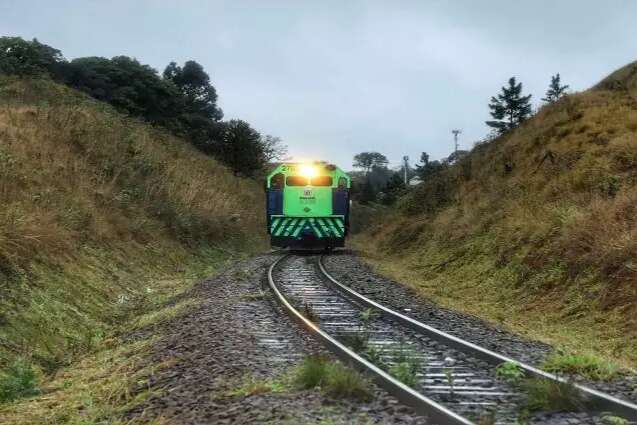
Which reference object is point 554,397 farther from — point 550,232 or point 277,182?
point 277,182

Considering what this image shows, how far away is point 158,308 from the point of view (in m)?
12.6

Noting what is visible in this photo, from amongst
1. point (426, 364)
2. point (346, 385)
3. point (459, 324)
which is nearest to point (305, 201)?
point (459, 324)

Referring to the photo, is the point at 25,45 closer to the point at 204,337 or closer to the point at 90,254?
the point at 90,254

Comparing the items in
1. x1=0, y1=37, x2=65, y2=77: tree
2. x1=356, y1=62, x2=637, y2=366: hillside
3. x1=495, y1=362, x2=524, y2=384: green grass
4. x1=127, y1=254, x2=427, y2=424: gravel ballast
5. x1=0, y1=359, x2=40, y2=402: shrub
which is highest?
x1=0, y1=37, x2=65, y2=77: tree

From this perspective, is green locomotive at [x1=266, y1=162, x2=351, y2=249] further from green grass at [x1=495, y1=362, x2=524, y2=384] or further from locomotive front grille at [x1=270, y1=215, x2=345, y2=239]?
green grass at [x1=495, y1=362, x2=524, y2=384]

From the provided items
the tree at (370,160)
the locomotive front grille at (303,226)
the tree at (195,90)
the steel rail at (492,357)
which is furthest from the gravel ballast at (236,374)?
the tree at (370,160)

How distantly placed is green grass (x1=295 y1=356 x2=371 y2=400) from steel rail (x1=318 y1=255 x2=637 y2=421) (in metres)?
1.80

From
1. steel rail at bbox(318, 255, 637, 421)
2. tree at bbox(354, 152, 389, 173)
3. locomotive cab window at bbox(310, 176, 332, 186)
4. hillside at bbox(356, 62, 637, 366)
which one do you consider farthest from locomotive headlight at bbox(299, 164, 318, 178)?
tree at bbox(354, 152, 389, 173)

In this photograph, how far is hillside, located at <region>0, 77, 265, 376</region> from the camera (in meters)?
9.91

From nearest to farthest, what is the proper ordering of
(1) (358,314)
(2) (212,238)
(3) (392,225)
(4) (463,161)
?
1. (1) (358,314)
2. (2) (212,238)
3. (4) (463,161)
4. (3) (392,225)

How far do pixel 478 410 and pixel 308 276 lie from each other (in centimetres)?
1142

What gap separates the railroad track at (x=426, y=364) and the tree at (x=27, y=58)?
29.7 meters

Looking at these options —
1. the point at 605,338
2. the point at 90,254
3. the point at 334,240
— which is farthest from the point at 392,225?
the point at 605,338

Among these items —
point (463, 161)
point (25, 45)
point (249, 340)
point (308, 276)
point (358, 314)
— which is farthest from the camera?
point (25, 45)
